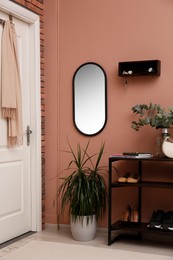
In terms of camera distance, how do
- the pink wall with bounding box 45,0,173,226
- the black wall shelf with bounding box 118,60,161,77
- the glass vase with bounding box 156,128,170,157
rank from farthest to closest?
the pink wall with bounding box 45,0,173,226 < the black wall shelf with bounding box 118,60,161,77 < the glass vase with bounding box 156,128,170,157

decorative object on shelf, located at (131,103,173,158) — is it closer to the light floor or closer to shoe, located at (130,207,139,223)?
shoe, located at (130,207,139,223)

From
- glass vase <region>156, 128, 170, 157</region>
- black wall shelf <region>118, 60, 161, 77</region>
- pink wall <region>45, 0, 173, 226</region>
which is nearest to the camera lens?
glass vase <region>156, 128, 170, 157</region>

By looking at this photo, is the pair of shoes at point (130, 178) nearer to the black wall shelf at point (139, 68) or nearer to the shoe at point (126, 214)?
the shoe at point (126, 214)

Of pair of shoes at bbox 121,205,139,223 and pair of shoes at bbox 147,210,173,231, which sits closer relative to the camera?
pair of shoes at bbox 147,210,173,231

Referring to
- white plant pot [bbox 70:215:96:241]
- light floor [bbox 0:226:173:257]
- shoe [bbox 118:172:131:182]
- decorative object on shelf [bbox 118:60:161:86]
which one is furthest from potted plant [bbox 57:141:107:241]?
decorative object on shelf [bbox 118:60:161:86]

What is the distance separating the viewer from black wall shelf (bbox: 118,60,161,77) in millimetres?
3754

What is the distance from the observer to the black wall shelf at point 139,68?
3.75 meters

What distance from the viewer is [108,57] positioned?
13.4ft

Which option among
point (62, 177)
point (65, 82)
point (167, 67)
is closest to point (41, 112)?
point (65, 82)

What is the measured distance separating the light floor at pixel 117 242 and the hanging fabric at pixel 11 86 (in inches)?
37.4

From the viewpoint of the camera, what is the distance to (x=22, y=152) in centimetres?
405

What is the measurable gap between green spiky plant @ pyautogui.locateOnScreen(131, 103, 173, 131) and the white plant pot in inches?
39.3

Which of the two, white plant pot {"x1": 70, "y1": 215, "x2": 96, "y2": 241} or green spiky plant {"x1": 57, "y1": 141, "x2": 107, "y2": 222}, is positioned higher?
green spiky plant {"x1": 57, "y1": 141, "x2": 107, "y2": 222}

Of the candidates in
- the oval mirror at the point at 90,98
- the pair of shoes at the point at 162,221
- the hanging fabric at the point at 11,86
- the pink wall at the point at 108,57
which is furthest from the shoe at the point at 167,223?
the hanging fabric at the point at 11,86
